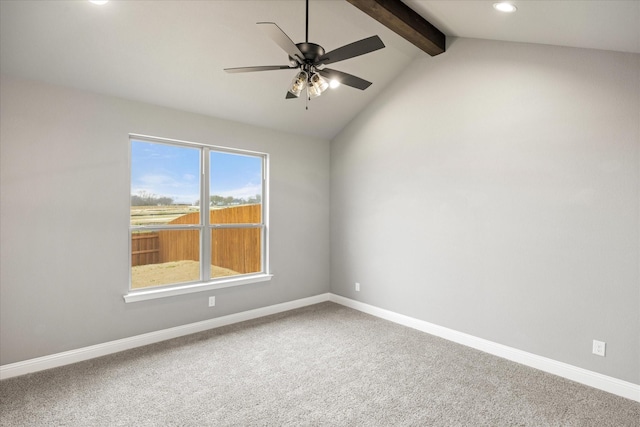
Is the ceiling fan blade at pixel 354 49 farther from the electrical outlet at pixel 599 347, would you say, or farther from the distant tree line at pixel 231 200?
the electrical outlet at pixel 599 347

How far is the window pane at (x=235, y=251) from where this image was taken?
13.6ft

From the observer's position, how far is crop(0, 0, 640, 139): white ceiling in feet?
7.81

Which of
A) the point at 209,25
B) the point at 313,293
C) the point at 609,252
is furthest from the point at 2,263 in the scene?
the point at 609,252

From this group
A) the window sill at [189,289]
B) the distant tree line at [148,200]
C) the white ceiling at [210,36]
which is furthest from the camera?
the distant tree line at [148,200]

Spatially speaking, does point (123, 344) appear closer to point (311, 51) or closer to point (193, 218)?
point (193, 218)

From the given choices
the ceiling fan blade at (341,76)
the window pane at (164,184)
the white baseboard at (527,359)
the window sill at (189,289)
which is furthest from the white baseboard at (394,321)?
the ceiling fan blade at (341,76)

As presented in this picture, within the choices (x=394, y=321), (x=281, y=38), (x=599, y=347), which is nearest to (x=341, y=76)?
(x=281, y=38)

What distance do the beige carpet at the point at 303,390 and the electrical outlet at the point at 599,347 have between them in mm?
289

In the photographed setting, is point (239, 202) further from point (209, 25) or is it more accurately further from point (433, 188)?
point (433, 188)

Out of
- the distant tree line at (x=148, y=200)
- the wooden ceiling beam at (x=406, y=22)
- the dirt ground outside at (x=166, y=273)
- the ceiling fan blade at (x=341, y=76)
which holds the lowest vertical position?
the dirt ground outside at (x=166, y=273)

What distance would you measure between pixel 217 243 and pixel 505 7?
366 cm

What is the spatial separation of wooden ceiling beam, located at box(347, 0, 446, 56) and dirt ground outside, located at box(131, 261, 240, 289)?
3.17 meters

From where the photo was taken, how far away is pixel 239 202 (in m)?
4.37

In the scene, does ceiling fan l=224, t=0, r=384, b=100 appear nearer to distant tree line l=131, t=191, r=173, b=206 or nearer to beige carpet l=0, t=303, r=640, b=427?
distant tree line l=131, t=191, r=173, b=206
